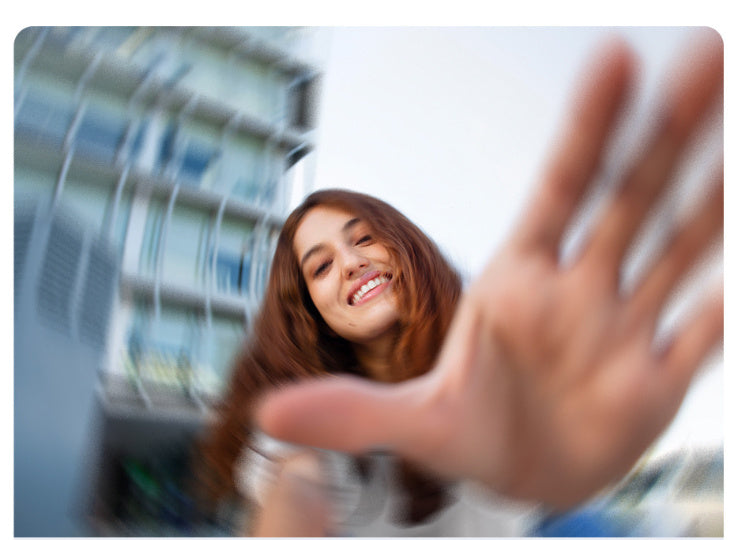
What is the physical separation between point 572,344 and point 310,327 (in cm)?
35

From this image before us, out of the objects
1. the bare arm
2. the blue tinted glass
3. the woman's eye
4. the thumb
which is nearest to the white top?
the bare arm

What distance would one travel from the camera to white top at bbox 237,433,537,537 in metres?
0.92

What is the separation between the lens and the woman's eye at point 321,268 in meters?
0.97

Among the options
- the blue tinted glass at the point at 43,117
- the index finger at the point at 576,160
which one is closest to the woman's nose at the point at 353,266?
the index finger at the point at 576,160

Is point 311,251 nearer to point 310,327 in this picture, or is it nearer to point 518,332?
point 310,327

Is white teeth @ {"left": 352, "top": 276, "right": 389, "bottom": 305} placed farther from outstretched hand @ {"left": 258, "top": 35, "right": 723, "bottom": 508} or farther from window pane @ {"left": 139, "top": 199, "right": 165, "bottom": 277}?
window pane @ {"left": 139, "top": 199, "right": 165, "bottom": 277}

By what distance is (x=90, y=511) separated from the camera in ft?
3.11

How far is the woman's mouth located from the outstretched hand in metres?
0.12

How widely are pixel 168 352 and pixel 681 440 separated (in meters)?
0.74

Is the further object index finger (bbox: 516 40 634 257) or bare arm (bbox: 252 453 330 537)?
bare arm (bbox: 252 453 330 537)

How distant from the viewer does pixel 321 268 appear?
98 cm

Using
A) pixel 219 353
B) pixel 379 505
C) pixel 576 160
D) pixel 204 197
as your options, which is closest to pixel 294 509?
pixel 379 505

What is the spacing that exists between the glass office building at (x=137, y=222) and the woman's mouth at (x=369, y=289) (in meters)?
0.14

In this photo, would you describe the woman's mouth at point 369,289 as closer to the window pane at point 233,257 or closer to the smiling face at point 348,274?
the smiling face at point 348,274
